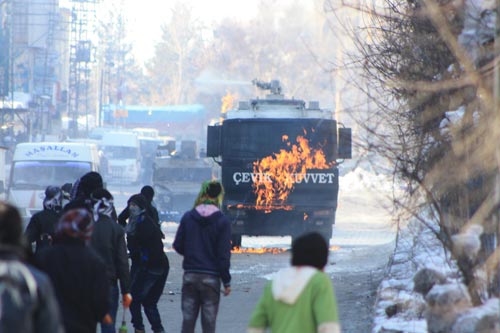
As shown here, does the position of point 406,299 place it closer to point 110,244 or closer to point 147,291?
point 147,291

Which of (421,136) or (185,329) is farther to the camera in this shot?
(421,136)

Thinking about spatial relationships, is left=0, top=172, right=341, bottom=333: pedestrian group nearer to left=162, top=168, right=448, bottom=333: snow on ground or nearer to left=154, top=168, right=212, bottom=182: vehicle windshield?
left=162, top=168, right=448, bottom=333: snow on ground

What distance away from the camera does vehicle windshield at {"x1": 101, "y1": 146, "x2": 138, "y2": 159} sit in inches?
2382

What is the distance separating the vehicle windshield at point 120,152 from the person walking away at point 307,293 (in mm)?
54939

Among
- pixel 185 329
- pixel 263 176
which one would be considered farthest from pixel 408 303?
pixel 263 176

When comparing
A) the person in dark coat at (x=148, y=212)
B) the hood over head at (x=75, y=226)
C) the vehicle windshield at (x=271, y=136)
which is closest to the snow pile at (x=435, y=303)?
the person in dark coat at (x=148, y=212)

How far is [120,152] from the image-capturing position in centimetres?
6066

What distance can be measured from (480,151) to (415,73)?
1886 millimetres

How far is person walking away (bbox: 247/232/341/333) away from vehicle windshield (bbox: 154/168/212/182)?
29.2m

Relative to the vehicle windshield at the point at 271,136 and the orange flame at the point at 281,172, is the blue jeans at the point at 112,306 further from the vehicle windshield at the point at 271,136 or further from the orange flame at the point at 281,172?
the vehicle windshield at the point at 271,136

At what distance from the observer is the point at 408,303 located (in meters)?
11.8

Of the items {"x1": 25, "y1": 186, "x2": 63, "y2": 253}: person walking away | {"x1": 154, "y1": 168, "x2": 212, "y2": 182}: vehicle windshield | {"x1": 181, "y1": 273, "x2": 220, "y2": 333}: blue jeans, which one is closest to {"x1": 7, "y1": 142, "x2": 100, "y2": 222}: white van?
{"x1": 154, "y1": 168, "x2": 212, "y2": 182}: vehicle windshield

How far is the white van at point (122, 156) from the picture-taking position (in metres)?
60.1

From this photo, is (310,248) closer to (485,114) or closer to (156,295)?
(485,114)
